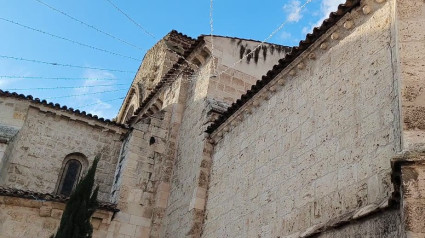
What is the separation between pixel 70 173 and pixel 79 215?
15.9 feet

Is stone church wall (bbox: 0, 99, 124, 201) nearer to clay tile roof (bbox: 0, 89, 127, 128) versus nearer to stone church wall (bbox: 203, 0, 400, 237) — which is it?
clay tile roof (bbox: 0, 89, 127, 128)

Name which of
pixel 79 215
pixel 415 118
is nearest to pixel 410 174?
pixel 415 118

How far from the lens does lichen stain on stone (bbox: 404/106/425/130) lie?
13.4 ft

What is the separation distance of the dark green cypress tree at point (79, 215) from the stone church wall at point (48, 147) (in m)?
3.94

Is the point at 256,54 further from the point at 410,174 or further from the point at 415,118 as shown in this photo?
the point at 410,174

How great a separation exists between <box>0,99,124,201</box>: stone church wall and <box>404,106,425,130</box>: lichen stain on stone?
8869 millimetres

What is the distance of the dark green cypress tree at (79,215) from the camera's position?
7.17 meters

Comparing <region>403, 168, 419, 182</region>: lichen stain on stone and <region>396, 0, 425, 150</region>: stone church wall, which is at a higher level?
<region>396, 0, 425, 150</region>: stone church wall

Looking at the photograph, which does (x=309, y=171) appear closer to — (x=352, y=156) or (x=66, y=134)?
(x=352, y=156)

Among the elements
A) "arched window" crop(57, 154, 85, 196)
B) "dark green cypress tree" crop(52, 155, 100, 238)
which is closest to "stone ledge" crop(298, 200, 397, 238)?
"dark green cypress tree" crop(52, 155, 100, 238)

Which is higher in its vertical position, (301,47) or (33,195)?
(301,47)

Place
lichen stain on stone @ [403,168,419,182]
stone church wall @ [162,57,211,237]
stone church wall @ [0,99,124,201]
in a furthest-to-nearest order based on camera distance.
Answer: stone church wall @ [0,99,124,201]
stone church wall @ [162,57,211,237]
lichen stain on stone @ [403,168,419,182]

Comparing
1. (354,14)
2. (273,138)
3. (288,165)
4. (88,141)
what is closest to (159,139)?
(88,141)

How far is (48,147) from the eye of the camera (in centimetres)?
1177
